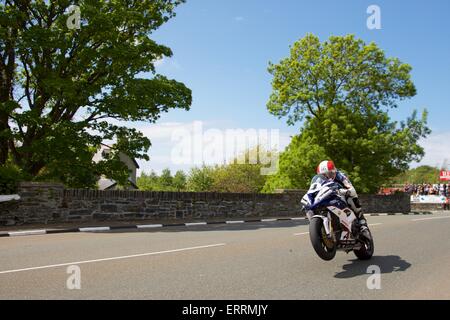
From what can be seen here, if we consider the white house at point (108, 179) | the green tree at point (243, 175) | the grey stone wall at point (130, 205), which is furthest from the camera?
the green tree at point (243, 175)

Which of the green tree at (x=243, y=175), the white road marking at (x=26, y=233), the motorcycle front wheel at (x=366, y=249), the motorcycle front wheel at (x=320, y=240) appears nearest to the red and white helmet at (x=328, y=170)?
the motorcycle front wheel at (x=320, y=240)

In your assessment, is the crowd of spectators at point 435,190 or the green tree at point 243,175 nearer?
the crowd of spectators at point 435,190

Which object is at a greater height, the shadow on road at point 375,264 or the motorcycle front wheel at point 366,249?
the motorcycle front wheel at point 366,249

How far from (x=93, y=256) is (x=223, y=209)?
13.3 m

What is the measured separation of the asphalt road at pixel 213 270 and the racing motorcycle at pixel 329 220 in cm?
36

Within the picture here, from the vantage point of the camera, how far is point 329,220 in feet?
23.4

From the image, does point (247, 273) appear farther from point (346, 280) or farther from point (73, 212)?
point (73, 212)

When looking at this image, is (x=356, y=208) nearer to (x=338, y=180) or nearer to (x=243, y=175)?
(x=338, y=180)

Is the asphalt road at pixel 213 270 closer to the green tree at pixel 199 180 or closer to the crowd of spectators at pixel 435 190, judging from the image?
the crowd of spectators at pixel 435 190

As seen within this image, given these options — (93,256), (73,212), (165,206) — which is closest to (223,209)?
(165,206)

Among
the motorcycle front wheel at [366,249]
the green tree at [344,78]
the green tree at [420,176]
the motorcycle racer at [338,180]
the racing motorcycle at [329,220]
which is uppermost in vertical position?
the green tree at [344,78]

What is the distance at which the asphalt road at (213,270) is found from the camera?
5.45 meters

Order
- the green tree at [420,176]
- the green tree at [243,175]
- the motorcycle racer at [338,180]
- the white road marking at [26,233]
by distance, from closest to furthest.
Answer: the motorcycle racer at [338,180] < the white road marking at [26,233] < the green tree at [243,175] < the green tree at [420,176]
